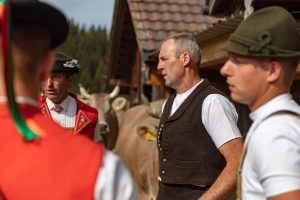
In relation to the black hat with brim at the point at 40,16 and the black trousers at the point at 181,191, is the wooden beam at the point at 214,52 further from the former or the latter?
the black hat with brim at the point at 40,16

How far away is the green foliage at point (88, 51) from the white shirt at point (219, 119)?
35258 mm

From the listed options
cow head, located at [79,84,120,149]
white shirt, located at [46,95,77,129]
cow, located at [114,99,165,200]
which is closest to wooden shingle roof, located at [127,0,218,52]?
cow head, located at [79,84,120,149]

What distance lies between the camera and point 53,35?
1.81 metres

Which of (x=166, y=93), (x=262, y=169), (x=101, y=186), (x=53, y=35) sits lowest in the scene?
(x=166, y=93)

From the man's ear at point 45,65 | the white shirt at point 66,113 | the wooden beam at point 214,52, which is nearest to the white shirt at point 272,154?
the man's ear at point 45,65

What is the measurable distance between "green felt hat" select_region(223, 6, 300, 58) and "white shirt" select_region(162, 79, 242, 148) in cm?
105

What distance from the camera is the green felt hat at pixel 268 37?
2168 mm

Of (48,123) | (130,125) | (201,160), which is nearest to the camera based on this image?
(48,123)

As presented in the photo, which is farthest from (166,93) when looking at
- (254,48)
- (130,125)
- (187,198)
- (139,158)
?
(254,48)

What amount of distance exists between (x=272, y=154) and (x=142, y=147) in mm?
6749

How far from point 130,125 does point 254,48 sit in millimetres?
8140

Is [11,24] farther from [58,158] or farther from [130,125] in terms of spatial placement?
[130,125]

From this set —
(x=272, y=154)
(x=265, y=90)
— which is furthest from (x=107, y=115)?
(x=272, y=154)

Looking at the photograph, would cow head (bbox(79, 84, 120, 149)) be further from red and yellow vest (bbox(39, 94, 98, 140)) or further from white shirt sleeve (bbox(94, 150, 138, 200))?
white shirt sleeve (bbox(94, 150, 138, 200))
